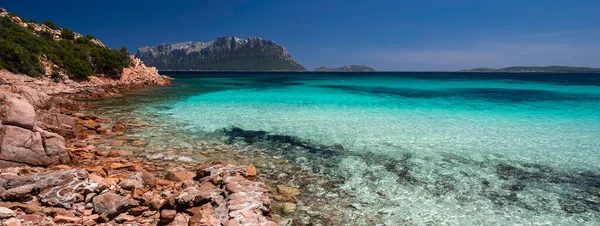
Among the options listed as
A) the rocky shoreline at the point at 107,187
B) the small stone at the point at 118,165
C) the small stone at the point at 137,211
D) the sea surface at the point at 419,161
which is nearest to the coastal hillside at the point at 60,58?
the sea surface at the point at 419,161

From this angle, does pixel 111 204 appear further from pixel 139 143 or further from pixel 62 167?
pixel 139 143

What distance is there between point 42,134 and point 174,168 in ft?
13.6

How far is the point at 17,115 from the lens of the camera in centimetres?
921

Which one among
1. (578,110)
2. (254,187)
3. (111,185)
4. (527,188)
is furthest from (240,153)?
(578,110)

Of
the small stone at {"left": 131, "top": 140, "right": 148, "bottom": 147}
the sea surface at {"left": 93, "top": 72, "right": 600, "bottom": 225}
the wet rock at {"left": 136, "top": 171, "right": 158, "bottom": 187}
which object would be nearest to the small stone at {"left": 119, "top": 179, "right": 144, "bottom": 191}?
the wet rock at {"left": 136, "top": 171, "right": 158, "bottom": 187}

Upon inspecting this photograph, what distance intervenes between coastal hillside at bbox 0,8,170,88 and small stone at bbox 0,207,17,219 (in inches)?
1167

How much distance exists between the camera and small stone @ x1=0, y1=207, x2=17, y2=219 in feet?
19.2

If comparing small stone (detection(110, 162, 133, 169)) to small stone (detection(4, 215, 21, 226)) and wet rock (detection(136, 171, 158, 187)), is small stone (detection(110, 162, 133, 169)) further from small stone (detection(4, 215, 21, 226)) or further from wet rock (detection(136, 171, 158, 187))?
small stone (detection(4, 215, 21, 226))

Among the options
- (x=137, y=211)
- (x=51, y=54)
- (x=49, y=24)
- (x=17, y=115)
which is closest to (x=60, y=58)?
(x=51, y=54)

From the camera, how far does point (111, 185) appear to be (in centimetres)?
748

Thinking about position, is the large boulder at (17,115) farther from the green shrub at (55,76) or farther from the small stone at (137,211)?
the green shrub at (55,76)

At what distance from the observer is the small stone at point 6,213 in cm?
584

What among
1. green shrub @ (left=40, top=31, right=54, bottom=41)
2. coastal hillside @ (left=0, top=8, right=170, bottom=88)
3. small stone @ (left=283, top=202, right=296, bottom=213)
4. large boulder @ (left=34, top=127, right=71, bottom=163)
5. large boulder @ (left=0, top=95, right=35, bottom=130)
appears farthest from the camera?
green shrub @ (left=40, top=31, right=54, bottom=41)

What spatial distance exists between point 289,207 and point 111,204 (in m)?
3.91
